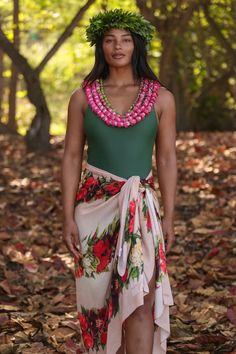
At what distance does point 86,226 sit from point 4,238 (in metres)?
3.17

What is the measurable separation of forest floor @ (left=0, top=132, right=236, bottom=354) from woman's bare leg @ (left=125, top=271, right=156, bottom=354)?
0.68 m

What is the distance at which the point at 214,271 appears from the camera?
5852 millimetres

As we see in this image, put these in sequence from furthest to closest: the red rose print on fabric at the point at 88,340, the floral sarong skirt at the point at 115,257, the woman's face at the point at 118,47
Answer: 1. the red rose print on fabric at the point at 88,340
2. the woman's face at the point at 118,47
3. the floral sarong skirt at the point at 115,257

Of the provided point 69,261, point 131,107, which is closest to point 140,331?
point 131,107

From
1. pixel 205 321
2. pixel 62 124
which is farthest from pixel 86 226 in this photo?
pixel 62 124

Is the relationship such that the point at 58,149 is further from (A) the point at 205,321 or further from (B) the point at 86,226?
(B) the point at 86,226

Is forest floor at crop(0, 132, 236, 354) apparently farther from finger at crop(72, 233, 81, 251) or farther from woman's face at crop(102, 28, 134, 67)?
woman's face at crop(102, 28, 134, 67)

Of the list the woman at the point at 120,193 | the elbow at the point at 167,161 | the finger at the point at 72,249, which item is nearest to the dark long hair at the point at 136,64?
the woman at the point at 120,193

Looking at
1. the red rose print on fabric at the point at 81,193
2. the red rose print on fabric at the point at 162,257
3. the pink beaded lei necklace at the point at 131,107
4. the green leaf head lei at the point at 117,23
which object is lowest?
the red rose print on fabric at the point at 162,257

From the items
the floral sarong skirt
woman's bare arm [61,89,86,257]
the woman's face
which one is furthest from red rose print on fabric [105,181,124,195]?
the woman's face

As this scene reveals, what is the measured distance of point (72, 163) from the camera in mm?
3865

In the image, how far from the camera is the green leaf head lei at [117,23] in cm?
374

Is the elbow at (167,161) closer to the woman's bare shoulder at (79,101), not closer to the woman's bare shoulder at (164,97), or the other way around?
the woman's bare shoulder at (164,97)

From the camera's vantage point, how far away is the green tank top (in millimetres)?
3691
